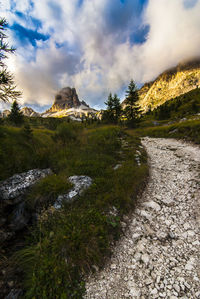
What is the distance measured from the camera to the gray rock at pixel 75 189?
4.59 meters

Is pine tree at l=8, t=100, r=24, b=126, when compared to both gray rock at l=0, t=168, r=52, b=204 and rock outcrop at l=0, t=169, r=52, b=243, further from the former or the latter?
rock outcrop at l=0, t=169, r=52, b=243

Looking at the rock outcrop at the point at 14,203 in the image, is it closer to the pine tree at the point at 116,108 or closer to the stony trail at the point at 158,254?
the stony trail at the point at 158,254

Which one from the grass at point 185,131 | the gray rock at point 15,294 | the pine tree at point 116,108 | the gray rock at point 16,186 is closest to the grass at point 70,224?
the gray rock at point 15,294

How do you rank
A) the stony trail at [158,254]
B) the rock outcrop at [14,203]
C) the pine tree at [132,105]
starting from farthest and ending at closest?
1. the pine tree at [132,105]
2. the rock outcrop at [14,203]
3. the stony trail at [158,254]

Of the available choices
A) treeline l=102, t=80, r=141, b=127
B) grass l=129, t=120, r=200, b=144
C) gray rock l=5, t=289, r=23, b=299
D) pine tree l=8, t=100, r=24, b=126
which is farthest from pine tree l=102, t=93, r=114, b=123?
gray rock l=5, t=289, r=23, b=299

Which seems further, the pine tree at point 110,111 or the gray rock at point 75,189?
the pine tree at point 110,111

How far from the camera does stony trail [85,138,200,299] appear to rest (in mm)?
2430

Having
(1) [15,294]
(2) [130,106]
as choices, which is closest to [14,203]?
(1) [15,294]

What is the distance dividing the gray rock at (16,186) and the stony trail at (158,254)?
15.5 ft

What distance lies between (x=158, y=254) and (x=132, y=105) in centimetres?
4049

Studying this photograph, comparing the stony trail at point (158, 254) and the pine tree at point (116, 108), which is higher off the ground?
the pine tree at point (116, 108)

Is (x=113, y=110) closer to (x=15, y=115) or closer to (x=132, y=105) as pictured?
(x=132, y=105)

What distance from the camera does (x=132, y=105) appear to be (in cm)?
3828

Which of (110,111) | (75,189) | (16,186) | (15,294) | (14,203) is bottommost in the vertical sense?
(15,294)
